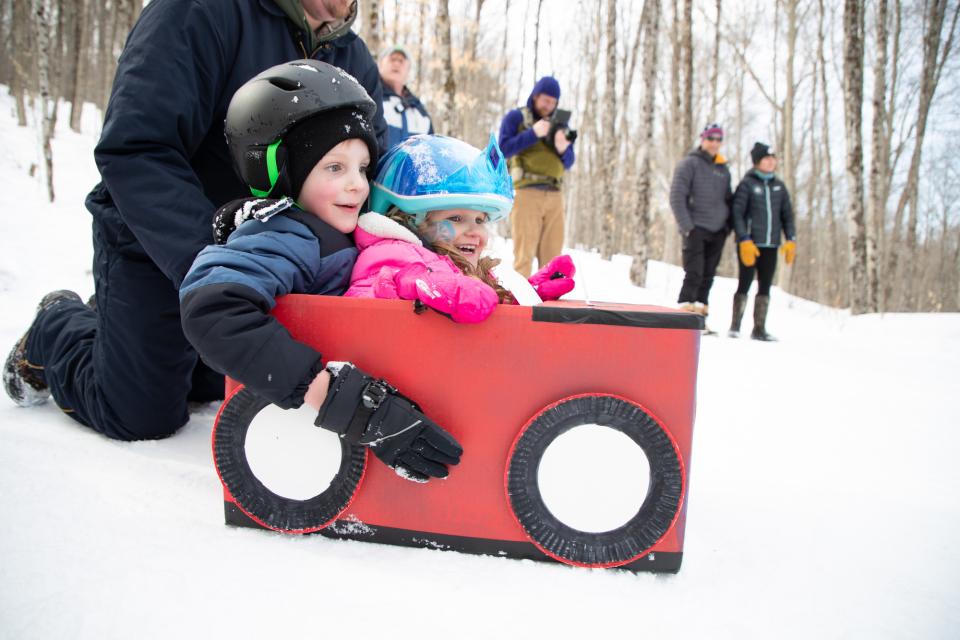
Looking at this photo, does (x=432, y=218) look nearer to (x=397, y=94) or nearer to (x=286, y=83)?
(x=286, y=83)

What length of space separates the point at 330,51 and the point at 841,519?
2084 mm

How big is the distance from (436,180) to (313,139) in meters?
0.33

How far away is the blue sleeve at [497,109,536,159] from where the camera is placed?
435 cm

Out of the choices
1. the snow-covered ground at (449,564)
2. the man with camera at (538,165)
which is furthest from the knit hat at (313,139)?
the man with camera at (538,165)

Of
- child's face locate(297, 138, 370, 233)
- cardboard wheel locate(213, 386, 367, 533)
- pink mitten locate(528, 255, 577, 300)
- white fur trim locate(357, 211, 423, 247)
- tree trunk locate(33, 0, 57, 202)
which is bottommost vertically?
cardboard wheel locate(213, 386, 367, 533)

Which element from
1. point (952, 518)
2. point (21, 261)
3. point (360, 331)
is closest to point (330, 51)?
point (360, 331)

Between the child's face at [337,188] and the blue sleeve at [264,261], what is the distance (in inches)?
5.5


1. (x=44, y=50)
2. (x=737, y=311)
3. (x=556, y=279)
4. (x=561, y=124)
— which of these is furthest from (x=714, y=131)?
(x=44, y=50)

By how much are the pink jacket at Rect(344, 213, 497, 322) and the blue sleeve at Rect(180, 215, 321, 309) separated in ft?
0.40

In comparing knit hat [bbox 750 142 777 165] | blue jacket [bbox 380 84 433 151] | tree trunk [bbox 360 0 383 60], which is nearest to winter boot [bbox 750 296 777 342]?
knit hat [bbox 750 142 777 165]

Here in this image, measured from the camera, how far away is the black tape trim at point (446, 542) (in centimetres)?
105

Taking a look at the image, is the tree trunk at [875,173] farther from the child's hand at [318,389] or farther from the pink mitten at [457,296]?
the child's hand at [318,389]

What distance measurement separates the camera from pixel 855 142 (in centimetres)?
737

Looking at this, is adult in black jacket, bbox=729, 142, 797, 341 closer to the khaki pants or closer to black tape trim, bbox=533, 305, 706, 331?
the khaki pants
